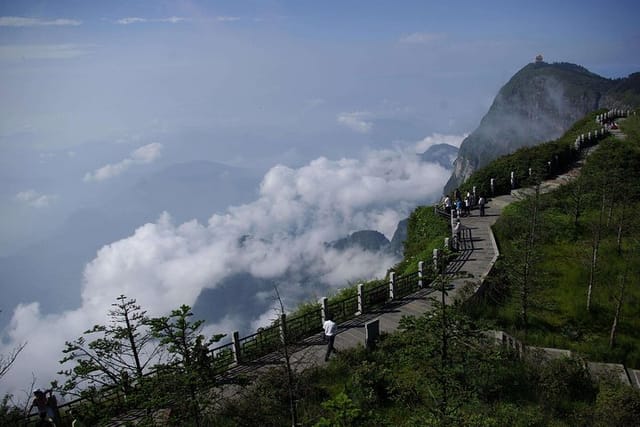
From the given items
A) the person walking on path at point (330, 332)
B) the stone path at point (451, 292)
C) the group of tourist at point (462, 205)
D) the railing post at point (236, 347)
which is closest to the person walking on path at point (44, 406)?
the railing post at point (236, 347)

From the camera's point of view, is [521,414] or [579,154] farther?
[579,154]

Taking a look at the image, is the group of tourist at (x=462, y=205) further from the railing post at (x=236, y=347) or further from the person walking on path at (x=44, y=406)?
the person walking on path at (x=44, y=406)

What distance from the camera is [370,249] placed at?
630 ft

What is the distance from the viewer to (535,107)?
166875 mm

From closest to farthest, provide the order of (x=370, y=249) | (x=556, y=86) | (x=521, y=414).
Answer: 1. (x=521, y=414)
2. (x=556, y=86)
3. (x=370, y=249)

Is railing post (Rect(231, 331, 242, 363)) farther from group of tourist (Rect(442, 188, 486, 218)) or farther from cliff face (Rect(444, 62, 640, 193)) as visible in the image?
cliff face (Rect(444, 62, 640, 193))

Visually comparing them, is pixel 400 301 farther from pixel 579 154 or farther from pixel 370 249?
pixel 370 249

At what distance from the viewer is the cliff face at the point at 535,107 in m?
141

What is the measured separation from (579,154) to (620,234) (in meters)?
21.7

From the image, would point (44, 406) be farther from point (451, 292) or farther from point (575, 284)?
point (575, 284)

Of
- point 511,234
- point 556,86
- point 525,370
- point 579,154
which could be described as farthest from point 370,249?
point 525,370

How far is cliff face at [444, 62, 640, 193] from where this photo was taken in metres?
141

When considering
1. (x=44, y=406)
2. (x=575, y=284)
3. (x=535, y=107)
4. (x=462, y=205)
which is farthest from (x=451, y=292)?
(x=535, y=107)

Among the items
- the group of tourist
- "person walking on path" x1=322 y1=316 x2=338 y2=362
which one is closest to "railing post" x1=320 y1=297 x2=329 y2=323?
"person walking on path" x1=322 y1=316 x2=338 y2=362
